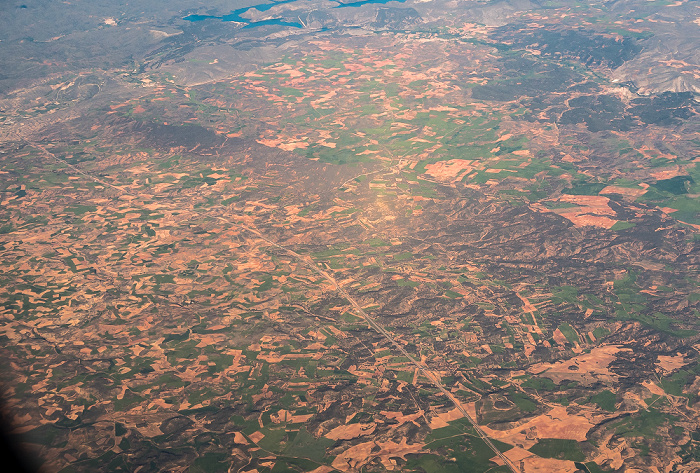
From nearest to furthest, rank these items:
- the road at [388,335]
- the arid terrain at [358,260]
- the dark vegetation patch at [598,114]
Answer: the road at [388,335] < the arid terrain at [358,260] < the dark vegetation patch at [598,114]

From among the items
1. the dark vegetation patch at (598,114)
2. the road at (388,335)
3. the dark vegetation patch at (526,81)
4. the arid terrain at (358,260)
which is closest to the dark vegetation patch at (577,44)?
the arid terrain at (358,260)

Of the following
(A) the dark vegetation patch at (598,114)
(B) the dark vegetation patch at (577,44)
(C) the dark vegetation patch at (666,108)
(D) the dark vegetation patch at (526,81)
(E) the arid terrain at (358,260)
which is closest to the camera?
(E) the arid terrain at (358,260)

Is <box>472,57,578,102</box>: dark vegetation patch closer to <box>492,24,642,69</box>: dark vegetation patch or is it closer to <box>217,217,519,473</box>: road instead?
<box>492,24,642,69</box>: dark vegetation patch

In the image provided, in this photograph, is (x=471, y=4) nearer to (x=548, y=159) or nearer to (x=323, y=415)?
(x=548, y=159)

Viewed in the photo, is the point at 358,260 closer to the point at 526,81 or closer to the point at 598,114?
the point at 598,114

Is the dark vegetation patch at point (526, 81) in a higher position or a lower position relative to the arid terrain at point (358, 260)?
higher

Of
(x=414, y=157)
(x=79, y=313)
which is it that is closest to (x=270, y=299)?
(x=79, y=313)

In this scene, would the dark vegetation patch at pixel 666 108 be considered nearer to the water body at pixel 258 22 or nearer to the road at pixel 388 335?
the road at pixel 388 335

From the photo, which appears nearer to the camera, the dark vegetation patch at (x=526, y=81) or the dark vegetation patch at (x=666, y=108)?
the dark vegetation patch at (x=666, y=108)

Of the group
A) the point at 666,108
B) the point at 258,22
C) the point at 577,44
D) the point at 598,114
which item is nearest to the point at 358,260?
the point at 598,114

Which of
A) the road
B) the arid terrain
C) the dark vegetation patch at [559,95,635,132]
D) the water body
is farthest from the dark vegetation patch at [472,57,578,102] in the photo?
the water body
